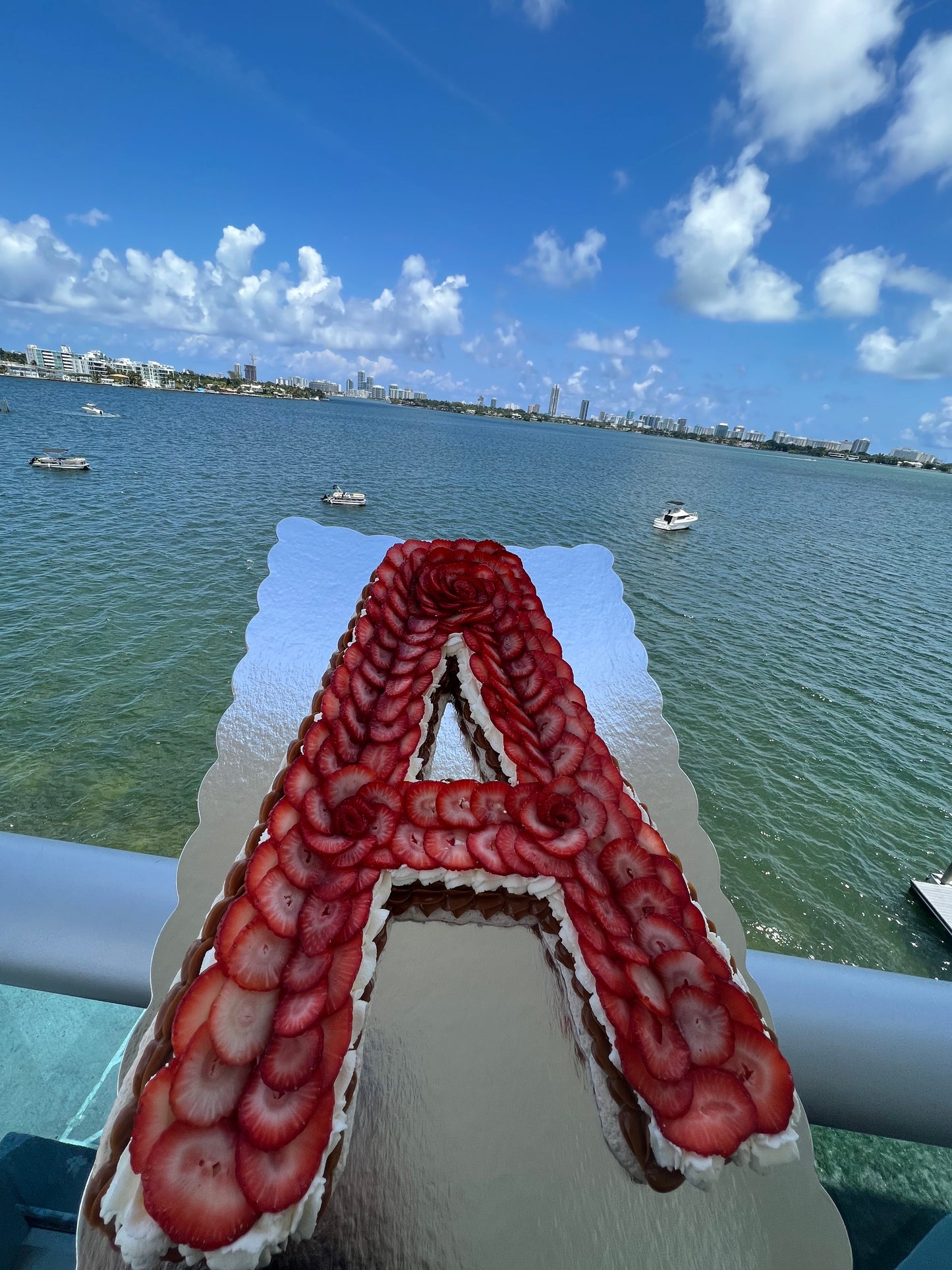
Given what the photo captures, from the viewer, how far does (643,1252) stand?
186 cm

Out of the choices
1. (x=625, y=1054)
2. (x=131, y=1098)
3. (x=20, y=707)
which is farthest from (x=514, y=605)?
(x=20, y=707)

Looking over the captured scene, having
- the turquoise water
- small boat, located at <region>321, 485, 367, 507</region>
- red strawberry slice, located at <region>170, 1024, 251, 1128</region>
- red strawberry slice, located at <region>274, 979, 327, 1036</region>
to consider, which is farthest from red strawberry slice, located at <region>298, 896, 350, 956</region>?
small boat, located at <region>321, 485, 367, 507</region>

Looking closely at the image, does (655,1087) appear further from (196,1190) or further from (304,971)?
(196,1190)

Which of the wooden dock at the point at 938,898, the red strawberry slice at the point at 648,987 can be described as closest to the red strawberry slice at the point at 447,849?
the red strawberry slice at the point at 648,987

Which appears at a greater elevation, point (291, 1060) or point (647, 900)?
point (647, 900)

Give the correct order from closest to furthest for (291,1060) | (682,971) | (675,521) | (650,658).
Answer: (291,1060), (682,971), (650,658), (675,521)

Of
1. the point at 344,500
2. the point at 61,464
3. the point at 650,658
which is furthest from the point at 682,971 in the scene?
the point at 61,464

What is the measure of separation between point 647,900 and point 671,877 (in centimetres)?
17

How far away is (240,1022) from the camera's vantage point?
1883 millimetres

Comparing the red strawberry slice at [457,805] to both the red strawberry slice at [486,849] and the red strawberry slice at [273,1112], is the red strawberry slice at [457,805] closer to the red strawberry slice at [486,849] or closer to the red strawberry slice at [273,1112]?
the red strawberry slice at [486,849]

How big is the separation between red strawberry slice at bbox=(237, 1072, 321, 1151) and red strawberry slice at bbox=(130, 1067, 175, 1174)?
21cm

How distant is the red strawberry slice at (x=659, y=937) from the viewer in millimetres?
2277

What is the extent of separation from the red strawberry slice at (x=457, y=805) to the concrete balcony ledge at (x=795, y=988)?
1.30 meters

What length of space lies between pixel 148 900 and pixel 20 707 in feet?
56.2
